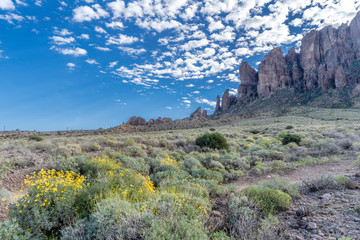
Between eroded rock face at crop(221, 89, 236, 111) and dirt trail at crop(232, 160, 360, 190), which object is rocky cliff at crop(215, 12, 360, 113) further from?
dirt trail at crop(232, 160, 360, 190)

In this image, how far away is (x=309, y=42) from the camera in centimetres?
10394

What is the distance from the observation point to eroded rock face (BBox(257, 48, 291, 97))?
3989 inches

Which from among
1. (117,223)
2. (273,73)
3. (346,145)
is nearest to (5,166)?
(117,223)

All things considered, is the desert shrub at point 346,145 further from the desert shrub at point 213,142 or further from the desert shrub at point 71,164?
the desert shrub at point 71,164

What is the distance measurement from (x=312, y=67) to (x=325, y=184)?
11447 centimetres

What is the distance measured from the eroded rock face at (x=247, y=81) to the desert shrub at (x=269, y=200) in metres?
119

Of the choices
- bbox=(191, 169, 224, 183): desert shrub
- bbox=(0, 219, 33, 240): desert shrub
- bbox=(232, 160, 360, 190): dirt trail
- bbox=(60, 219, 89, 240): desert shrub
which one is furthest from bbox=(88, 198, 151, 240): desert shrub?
bbox=(232, 160, 360, 190): dirt trail

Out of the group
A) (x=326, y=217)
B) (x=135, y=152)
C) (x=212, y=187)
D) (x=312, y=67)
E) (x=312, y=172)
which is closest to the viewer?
(x=326, y=217)

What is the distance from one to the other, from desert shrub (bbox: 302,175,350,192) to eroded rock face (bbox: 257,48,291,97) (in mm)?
103673

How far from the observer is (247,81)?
4980 inches

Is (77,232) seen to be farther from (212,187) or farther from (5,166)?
(5,166)

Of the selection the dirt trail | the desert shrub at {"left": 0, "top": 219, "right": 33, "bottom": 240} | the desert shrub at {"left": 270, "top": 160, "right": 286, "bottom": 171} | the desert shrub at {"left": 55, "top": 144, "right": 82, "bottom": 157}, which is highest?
the desert shrub at {"left": 55, "top": 144, "right": 82, "bottom": 157}

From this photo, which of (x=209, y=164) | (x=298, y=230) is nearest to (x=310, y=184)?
(x=298, y=230)

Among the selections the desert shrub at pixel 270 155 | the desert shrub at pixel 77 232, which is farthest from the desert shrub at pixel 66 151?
the desert shrub at pixel 270 155
